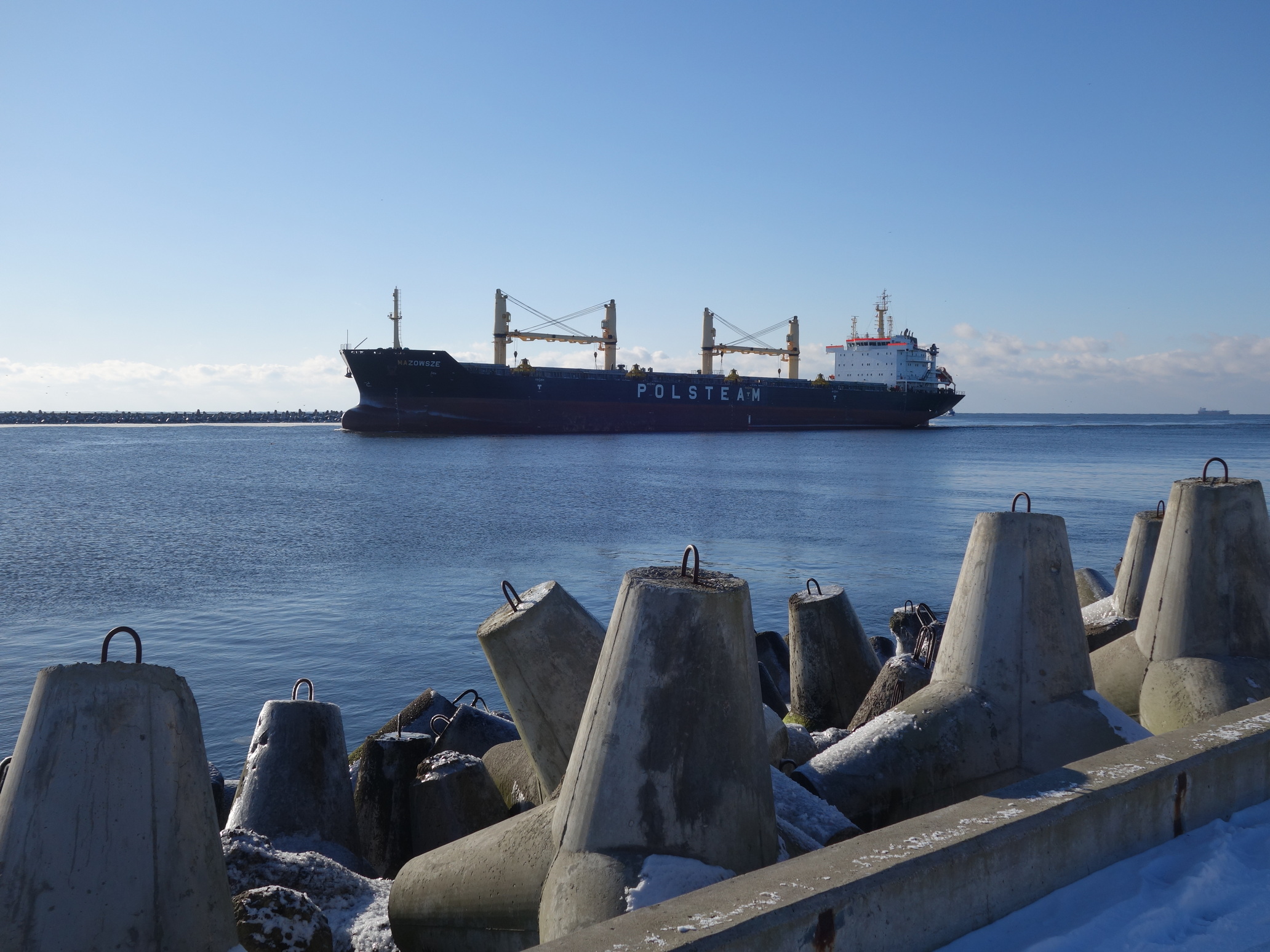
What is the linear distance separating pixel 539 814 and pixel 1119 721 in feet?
8.77

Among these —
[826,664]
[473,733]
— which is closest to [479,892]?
[473,733]

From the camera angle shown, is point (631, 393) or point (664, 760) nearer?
point (664, 760)

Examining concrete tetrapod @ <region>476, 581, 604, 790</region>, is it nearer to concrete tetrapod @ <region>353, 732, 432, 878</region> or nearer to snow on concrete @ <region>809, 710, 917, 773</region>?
concrete tetrapod @ <region>353, 732, 432, 878</region>

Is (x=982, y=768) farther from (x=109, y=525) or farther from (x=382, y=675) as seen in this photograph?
(x=109, y=525)

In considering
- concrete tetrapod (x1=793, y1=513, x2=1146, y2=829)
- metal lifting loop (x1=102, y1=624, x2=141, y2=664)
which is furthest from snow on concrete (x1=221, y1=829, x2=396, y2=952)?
concrete tetrapod (x1=793, y1=513, x2=1146, y2=829)

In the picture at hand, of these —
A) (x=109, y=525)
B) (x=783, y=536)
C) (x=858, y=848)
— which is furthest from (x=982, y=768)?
(x=109, y=525)

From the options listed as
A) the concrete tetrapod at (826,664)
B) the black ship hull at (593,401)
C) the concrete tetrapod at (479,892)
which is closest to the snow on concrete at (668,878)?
the concrete tetrapod at (479,892)

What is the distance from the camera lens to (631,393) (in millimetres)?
65188

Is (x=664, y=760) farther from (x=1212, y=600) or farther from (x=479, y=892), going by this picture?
(x=1212, y=600)

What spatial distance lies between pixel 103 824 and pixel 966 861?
2317 mm

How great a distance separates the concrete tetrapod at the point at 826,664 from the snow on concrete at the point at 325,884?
3.81 meters

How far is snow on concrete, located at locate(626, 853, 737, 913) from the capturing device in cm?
266

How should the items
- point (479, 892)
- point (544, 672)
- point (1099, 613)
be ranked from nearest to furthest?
point (479, 892) < point (544, 672) < point (1099, 613)

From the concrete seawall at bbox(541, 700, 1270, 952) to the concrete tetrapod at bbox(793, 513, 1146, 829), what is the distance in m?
0.67
